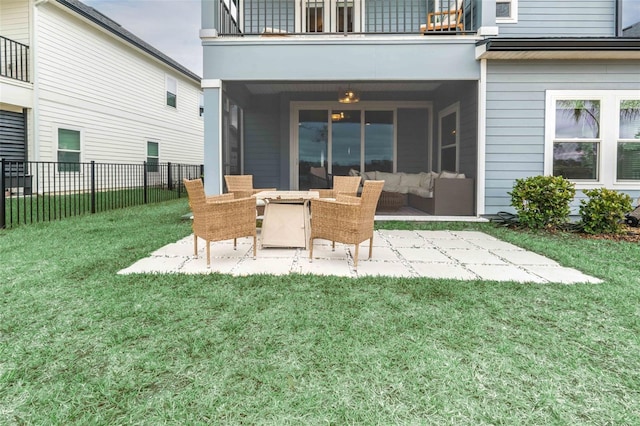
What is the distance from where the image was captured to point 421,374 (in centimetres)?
174

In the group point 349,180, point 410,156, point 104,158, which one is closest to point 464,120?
point 410,156

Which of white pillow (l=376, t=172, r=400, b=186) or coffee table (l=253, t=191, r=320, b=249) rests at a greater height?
white pillow (l=376, t=172, r=400, b=186)

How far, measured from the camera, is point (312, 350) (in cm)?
195

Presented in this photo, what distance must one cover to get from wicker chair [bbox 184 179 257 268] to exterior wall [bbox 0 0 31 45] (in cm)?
945

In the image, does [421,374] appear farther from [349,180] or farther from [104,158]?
[104,158]

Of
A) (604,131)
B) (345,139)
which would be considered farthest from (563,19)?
(345,139)

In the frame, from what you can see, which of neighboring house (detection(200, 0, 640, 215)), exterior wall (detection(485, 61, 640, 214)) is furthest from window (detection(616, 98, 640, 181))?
exterior wall (detection(485, 61, 640, 214))

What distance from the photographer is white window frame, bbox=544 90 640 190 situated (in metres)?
6.18

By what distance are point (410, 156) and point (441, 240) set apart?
527 centimetres

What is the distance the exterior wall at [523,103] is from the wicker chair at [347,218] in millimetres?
3647

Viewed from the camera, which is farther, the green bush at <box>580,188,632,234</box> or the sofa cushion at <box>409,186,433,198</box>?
the sofa cushion at <box>409,186,433,198</box>

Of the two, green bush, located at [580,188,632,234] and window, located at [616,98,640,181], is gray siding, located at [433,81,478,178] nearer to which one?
green bush, located at [580,188,632,234]

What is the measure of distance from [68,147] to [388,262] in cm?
1058

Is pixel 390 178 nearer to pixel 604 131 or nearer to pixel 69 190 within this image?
pixel 604 131
